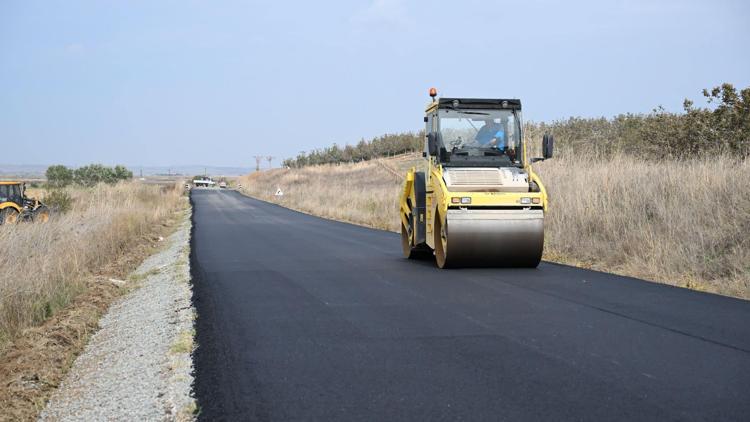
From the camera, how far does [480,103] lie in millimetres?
13062

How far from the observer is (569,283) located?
1065cm

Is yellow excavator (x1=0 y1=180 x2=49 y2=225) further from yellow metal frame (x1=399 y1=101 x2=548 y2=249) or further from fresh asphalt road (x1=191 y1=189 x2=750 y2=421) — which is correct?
yellow metal frame (x1=399 y1=101 x2=548 y2=249)

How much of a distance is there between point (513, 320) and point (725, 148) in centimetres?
1318

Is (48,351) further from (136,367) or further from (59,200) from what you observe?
(59,200)

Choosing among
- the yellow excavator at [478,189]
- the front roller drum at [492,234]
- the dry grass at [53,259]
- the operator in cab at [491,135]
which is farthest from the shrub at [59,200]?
the front roller drum at [492,234]

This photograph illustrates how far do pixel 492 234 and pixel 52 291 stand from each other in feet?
22.7

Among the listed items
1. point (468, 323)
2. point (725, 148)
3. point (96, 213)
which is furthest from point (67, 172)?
point (468, 323)

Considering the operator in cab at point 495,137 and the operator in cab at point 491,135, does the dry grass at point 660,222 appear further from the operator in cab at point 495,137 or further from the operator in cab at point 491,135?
the operator in cab at point 491,135

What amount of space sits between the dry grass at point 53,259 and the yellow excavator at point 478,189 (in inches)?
238

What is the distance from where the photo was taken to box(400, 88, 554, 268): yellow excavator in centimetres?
1174

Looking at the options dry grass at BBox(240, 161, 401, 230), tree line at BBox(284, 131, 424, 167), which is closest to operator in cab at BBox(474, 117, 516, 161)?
dry grass at BBox(240, 161, 401, 230)

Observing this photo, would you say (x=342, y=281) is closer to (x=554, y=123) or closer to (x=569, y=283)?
(x=569, y=283)

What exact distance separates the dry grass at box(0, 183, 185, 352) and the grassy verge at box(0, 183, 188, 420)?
1 cm

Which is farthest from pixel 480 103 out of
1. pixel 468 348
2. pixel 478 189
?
pixel 468 348
